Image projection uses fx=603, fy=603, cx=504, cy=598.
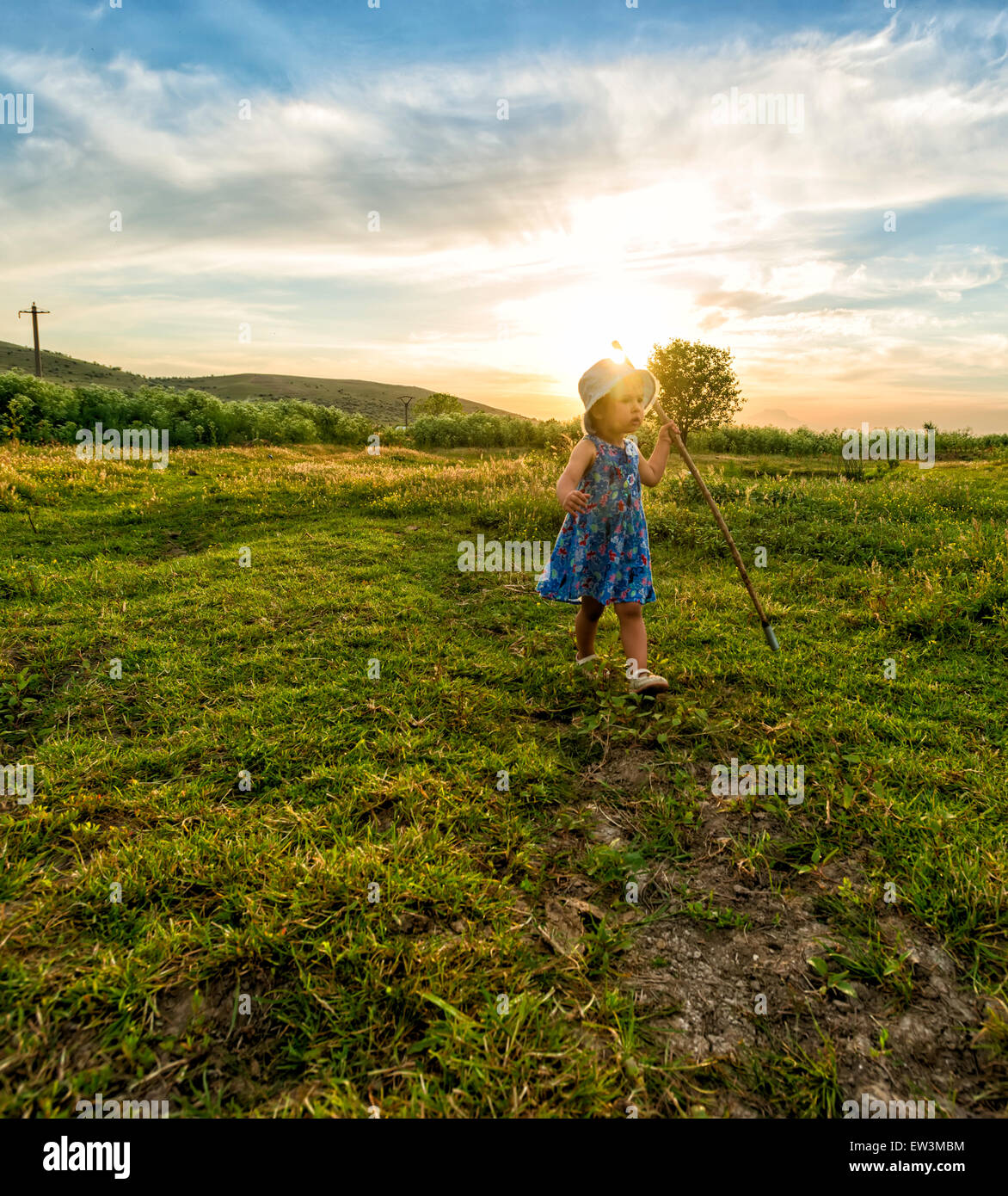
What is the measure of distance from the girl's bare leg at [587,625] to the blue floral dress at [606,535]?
9 cm

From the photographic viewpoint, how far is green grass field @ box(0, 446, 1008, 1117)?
235 centimetres

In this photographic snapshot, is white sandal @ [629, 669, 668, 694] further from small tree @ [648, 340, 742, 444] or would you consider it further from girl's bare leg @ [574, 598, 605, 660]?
small tree @ [648, 340, 742, 444]

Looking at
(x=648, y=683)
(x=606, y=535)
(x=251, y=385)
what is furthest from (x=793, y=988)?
(x=251, y=385)

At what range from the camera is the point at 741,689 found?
5.40 m

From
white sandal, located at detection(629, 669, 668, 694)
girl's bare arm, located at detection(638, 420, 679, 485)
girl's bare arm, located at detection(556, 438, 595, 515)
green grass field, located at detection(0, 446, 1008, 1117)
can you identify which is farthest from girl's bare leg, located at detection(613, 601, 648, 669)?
girl's bare arm, located at detection(638, 420, 679, 485)

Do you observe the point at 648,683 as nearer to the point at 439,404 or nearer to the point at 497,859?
the point at 497,859

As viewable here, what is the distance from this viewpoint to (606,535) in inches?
216

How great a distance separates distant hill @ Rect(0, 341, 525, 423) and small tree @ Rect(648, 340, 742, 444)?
52882mm

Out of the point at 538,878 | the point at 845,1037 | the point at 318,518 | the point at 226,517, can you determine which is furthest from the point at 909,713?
the point at 226,517

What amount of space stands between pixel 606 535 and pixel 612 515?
0.61 ft

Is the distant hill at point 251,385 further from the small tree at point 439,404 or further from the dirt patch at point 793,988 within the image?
the dirt patch at point 793,988
